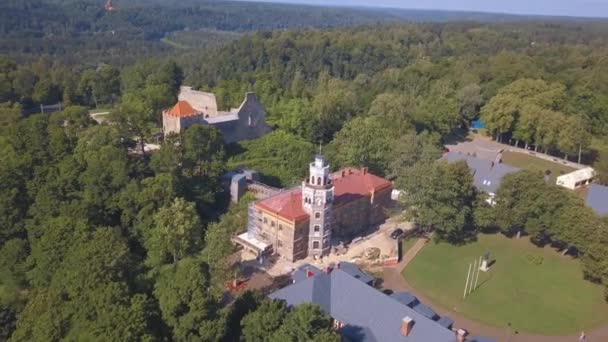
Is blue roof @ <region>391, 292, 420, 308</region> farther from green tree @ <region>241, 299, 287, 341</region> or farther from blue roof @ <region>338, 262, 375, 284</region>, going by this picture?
green tree @ <region>241, 299, 287, 341</region>

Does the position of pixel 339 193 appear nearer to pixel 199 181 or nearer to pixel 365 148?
pixel 365 148

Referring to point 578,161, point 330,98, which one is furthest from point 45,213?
point 578,161

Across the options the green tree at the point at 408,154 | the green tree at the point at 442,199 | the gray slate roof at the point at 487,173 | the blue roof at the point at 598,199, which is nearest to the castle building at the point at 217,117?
the green tree at the point at 408,154

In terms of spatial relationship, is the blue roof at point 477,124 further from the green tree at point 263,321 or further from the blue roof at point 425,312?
the green tree at point 263,321

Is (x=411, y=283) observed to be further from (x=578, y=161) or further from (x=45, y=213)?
(x=578, y=161)

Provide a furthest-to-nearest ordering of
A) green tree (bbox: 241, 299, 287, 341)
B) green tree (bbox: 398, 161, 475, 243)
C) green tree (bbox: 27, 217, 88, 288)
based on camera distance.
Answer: green tree (bbox: 398, 161, 475, 243), green tree (bbox: 27, 217, 88, 288), green tree (bbox: 241, 299, 287, 341)

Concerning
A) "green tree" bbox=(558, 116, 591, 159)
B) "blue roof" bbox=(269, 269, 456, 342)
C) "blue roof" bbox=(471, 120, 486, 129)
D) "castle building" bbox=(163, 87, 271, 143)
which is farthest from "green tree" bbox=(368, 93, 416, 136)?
"blue roof" bbox=(269, 269, 456, 342)
